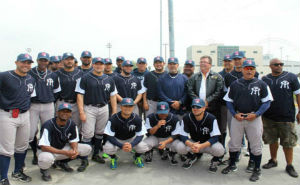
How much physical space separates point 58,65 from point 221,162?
5161 mm

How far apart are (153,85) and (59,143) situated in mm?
2551

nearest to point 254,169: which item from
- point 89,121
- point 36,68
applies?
point 89,121

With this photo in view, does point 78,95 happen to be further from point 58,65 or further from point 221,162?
point 221,162

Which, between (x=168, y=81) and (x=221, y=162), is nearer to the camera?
(x=221, y=162)

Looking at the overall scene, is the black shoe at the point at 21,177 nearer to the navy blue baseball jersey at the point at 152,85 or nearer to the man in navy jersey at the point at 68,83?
the man in navy jersey at the point at 68,83

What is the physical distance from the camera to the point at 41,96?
4496 mm

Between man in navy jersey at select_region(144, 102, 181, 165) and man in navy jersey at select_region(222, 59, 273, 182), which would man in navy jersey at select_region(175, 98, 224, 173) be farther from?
man in navy jersey at select_region(222, 59, 273, 182)

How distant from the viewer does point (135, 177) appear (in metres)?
4.23

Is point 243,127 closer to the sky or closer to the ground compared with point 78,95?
closer to the ground

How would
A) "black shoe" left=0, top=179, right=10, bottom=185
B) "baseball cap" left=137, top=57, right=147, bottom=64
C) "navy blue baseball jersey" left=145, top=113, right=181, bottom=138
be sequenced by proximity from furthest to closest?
"baseball cap" left=137, top=57, right=147, bottom=64 < "navy blue baseball jersey" left=145, top=113, right=181, bottom=138 < "black shoe" left=0, top=179, right=10, bottom=185

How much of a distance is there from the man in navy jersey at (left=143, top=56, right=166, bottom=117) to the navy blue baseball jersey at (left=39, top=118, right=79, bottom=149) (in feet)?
6.64

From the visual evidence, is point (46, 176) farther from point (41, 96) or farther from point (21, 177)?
point (41, 96)

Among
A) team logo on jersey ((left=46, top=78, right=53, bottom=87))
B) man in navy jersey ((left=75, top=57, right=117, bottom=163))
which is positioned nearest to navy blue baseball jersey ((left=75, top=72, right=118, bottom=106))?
man in navy jersey ((left=75, top=57, right=117, bottom=163))

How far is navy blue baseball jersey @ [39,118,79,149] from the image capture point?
4137mm
